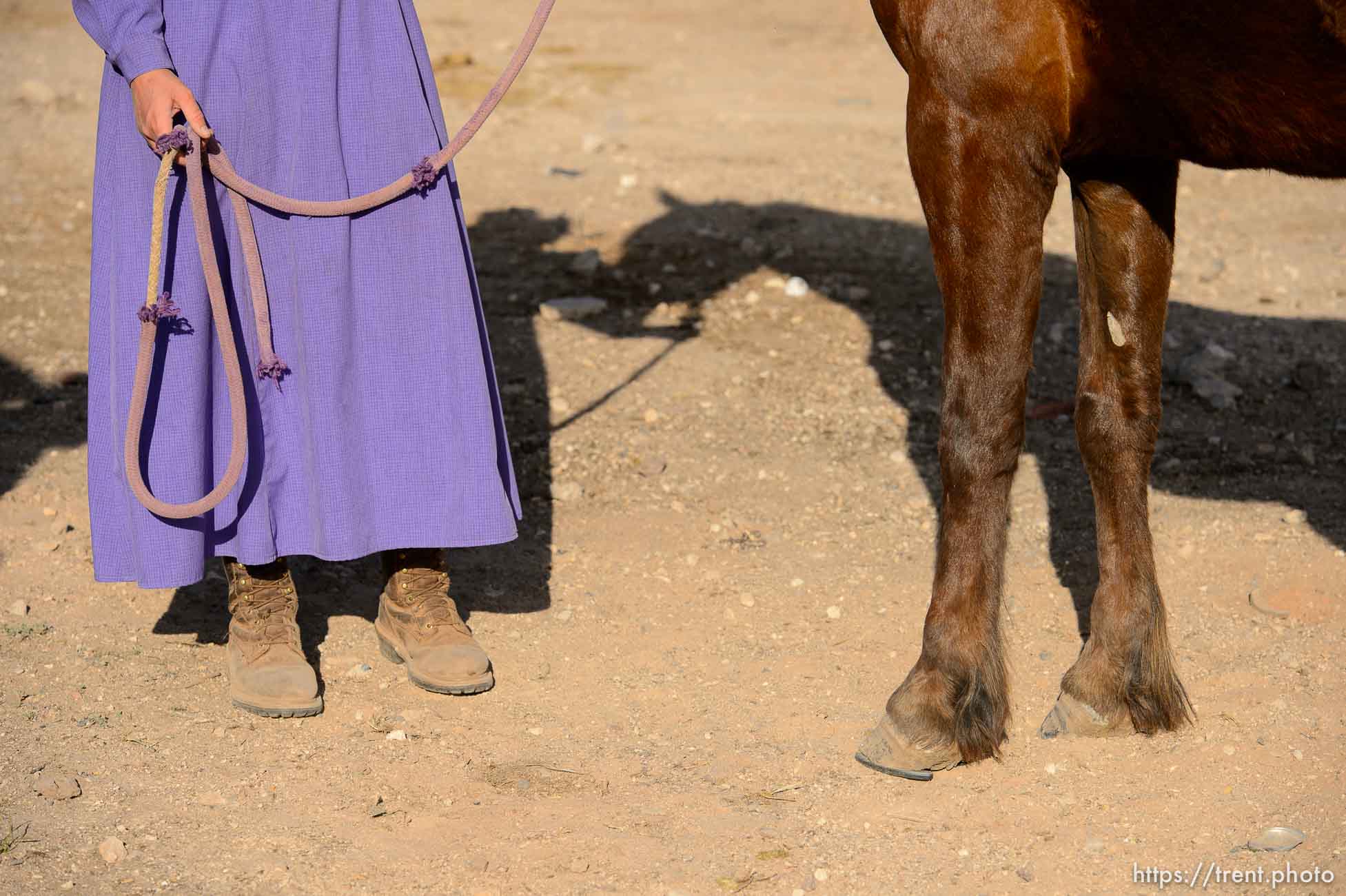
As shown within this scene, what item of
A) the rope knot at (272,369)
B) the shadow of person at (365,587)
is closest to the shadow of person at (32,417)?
the shadow of person at (365,587)

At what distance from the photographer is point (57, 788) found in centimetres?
252

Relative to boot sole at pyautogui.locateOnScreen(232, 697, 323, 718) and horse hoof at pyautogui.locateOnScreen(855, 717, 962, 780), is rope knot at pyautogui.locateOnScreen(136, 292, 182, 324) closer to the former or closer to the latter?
boot sole at pyautogui.locateOnScreen(232, 697, 323, 718)

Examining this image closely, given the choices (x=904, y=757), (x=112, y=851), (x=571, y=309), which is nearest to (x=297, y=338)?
(x=112, y=851)

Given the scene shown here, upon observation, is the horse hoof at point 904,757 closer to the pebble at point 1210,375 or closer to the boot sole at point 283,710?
the boot sole at point 283,710

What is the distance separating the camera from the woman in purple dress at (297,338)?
2.70 m

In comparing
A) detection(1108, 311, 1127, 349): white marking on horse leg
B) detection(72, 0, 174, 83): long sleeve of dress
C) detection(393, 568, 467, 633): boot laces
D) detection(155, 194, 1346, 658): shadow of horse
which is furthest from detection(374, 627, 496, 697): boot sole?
detection(1108, 311, 1127, 349): white marking on horse leg

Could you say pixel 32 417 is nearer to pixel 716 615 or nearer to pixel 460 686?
pixel 460 686

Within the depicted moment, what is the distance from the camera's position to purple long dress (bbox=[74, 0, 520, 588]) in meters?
2.70

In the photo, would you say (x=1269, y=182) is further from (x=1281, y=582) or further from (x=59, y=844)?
(x=59, y=844)

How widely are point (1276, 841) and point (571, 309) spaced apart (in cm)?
348

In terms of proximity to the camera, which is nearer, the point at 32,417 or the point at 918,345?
the point at 32,417

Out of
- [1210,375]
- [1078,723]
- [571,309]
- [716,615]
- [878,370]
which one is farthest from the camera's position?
[571,309]

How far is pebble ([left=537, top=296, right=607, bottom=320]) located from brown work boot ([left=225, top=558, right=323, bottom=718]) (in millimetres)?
2335

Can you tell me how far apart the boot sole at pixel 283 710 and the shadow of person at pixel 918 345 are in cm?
80
